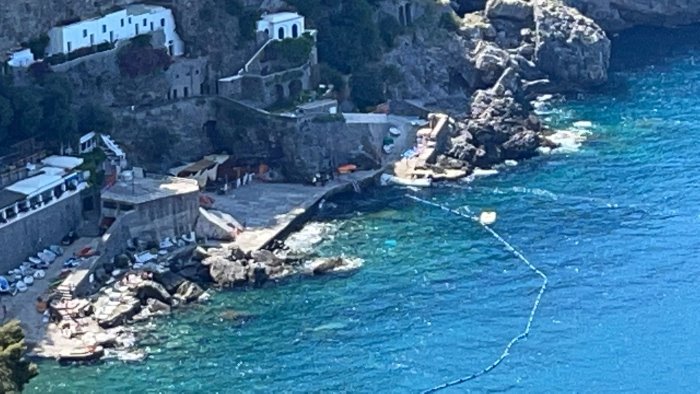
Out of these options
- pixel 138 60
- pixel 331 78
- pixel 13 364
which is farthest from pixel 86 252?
pixel 331 78

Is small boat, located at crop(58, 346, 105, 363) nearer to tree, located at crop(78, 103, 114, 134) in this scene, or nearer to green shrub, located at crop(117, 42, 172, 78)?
tree, located at crop(78, 103, 114, 134)

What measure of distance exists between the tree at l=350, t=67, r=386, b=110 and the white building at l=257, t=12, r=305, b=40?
500 cm

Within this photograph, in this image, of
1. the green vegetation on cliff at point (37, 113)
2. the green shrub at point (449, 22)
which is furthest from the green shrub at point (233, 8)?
the green shrub at point (449, 22)

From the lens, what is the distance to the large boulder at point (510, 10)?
13612 cm

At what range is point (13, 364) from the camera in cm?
7938

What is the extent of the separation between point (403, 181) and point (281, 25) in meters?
12.7

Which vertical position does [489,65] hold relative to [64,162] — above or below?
below

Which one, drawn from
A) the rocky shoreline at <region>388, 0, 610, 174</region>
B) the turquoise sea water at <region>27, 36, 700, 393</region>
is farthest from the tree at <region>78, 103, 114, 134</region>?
the rocky shoreline at <region>388, 0, 610, 174</region>

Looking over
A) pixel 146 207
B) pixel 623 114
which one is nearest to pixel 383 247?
pixel 146 207

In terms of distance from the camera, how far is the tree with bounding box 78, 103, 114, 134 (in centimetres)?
10475

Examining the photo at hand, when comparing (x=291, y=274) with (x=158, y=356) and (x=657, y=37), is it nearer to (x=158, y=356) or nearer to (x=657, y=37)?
(x=158, y=356)

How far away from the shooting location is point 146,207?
100 meters

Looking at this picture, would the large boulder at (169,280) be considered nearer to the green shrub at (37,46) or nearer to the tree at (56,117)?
the tree at (56,117)

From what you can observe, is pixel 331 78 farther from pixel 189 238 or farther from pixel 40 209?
pixel 40 209
